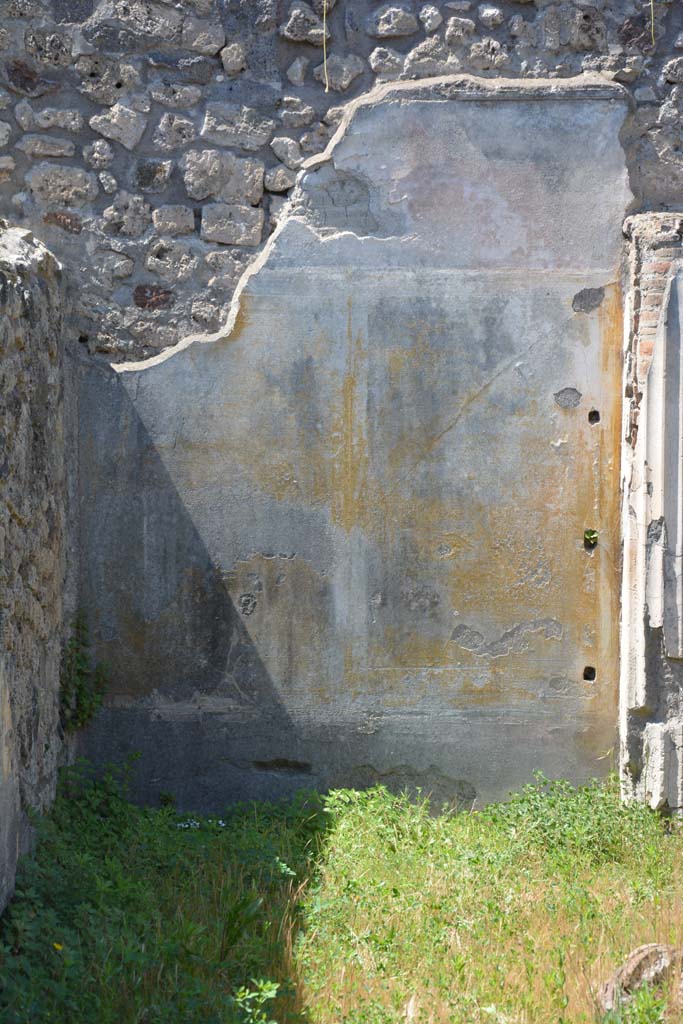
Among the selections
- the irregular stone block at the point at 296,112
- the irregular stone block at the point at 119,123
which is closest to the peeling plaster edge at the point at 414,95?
the irregular stone block at the point at 296,112

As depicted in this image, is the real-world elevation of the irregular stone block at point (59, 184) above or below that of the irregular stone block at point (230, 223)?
above

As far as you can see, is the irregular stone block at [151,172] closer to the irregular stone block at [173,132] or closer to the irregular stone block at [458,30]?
the irregular stone block at [173,132]

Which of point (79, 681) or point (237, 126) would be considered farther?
point (237, 126)

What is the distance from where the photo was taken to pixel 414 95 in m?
4.61

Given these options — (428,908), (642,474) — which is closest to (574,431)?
(642,474)

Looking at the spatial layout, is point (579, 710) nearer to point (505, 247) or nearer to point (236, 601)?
point (236, 601)

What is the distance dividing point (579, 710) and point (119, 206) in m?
3.10

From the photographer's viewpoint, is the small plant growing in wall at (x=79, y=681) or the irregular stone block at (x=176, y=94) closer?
the small plant growing in wall at (x=79, y=681)

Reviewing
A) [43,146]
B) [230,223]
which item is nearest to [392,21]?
[230,223]

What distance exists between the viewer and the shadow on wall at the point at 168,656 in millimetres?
4684

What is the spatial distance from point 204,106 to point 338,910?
3.46m

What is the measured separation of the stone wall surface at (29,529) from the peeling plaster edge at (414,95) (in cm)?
55

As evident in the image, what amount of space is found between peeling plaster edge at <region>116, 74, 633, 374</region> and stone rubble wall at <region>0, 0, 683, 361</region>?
60mm

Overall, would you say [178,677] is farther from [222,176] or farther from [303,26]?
[303,26]
